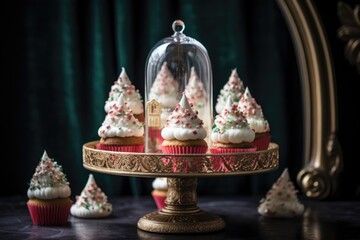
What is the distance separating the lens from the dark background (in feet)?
11.0

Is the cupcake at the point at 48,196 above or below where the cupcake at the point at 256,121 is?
below

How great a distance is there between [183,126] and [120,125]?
219mm

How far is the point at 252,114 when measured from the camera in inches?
111

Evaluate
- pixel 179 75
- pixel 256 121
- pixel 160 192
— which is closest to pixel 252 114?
pixel 256 121

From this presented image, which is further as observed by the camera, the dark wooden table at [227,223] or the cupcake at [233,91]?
the cupcake at [233,91]

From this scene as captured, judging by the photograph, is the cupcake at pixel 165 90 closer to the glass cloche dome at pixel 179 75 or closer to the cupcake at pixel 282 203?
the glass cloche dome at pixel 179 75

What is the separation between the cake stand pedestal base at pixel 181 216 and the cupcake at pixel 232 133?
0.49 feet

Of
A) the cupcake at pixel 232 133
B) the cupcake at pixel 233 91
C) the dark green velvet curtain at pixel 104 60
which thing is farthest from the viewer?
the dark green velvet curtain at pixel 104 60

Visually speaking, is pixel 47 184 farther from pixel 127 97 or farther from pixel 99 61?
pixel 99 61

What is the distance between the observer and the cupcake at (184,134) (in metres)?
2.58

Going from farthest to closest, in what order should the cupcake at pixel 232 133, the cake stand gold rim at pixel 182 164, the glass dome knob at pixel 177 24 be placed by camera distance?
the glass dome knob at pixel 177 24
the cupcake at pixel 232 133
the cake stand gold rim at pixel 182 164

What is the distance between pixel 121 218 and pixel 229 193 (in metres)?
0.63

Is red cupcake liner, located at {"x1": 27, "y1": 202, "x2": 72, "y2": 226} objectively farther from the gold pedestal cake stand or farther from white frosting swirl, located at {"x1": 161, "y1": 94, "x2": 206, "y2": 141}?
white frosting swirl, located at {"x1": 161, "y1": 94, "x2": 206, "y2": 141}

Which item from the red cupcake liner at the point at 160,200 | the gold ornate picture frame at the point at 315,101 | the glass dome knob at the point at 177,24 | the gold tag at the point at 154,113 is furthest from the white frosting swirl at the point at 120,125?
the gold ornate picture frame at the point at 315,101
